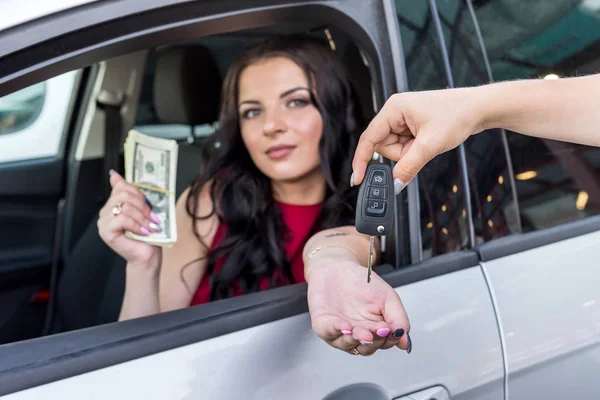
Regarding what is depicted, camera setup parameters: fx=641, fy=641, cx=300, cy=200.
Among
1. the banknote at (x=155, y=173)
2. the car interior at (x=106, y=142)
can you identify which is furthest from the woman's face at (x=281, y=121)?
the banknote at (x=155, y=173)

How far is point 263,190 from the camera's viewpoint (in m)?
2.20

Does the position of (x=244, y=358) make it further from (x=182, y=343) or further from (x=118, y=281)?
(x=118, y=281)

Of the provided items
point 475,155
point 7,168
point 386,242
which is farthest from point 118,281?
point 475,155

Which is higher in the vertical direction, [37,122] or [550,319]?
[37,122]

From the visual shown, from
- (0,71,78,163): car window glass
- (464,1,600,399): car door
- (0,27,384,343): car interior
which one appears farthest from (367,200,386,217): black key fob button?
(0,71,78,163): car window glass

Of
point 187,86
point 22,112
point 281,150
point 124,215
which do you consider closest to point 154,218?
point 124,215

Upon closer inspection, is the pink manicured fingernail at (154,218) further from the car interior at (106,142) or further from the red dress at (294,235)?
the car interior at (106,142)

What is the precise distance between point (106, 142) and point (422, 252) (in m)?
1.90

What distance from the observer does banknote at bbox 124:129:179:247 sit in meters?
1.69

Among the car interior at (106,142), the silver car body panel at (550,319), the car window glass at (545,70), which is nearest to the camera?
the silver car body panel at (550,319)

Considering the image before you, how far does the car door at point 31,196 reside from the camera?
2533 mm

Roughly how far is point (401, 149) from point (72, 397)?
734 millimetres

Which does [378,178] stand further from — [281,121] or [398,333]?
[281,121]

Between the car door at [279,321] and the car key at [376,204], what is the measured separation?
0.29 meters
